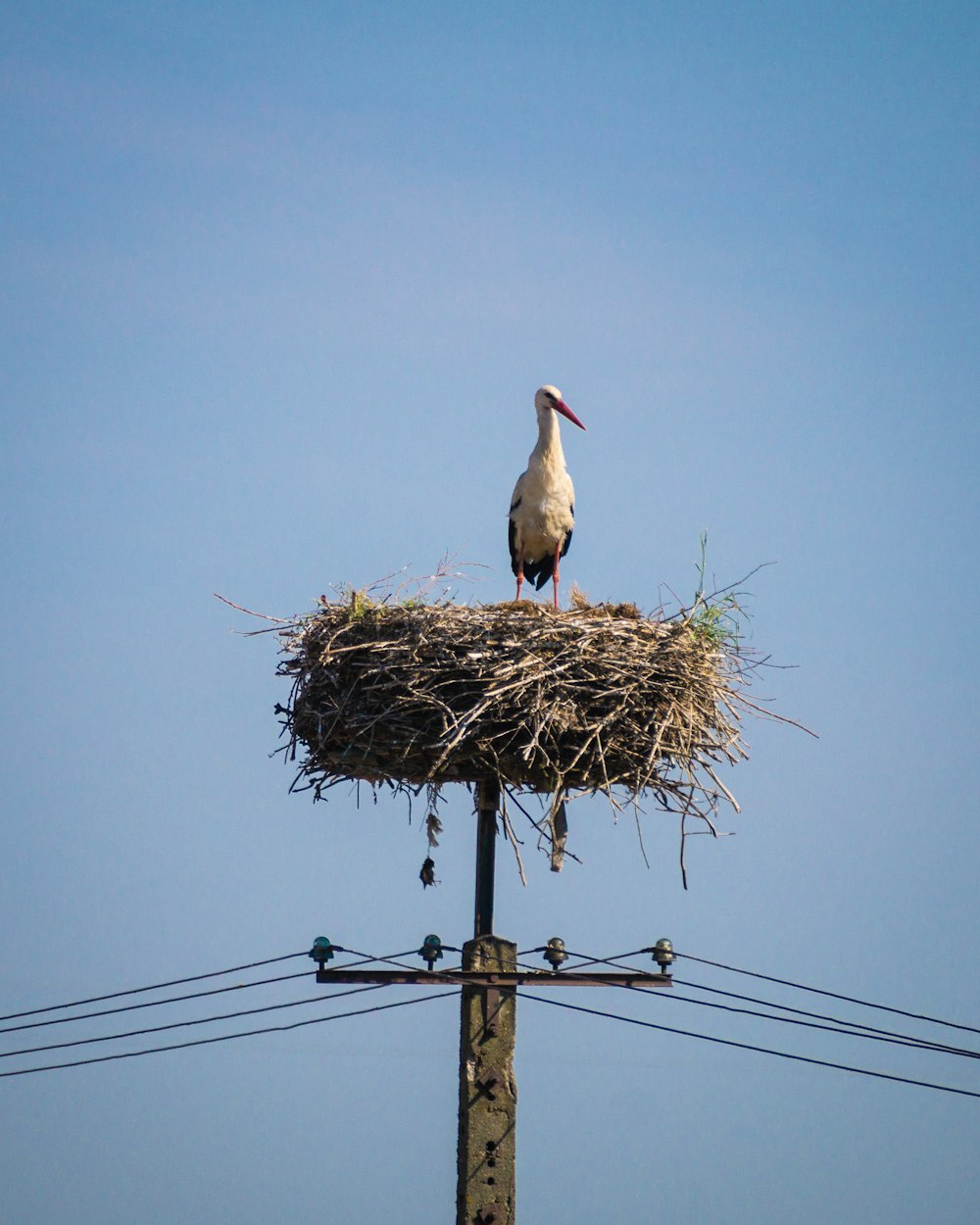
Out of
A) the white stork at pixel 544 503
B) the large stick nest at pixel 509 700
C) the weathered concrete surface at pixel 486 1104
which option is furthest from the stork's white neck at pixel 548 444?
the weathered concrete surface at pixel 486 1104

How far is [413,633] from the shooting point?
339 inches

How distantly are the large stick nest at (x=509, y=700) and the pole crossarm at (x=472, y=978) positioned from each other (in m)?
0.90

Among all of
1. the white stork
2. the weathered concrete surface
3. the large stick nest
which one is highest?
the white stork

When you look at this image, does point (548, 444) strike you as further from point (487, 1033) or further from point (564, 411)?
point (487, 1033)

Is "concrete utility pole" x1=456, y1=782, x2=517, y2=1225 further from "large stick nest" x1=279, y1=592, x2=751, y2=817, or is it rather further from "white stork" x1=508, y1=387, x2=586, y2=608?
"white stork" x1=508, y1=387, x2=586, y2=608

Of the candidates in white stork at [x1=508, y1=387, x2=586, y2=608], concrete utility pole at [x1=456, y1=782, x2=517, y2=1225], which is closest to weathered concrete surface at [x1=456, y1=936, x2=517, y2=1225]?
concrete utility pole at [x1=456, y1=782, x2=517, y2=1225]

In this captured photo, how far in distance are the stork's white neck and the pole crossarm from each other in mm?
4627

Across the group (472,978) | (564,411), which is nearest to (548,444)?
(564,411)

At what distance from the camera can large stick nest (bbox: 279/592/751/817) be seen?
8.32 m

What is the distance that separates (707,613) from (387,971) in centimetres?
246

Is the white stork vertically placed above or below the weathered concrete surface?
above

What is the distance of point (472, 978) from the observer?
26.0 ft

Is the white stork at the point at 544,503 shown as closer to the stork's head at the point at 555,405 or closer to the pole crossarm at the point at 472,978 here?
the stork's head at the point at 555,405

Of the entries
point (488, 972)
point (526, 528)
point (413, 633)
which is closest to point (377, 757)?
point (413, 633)
